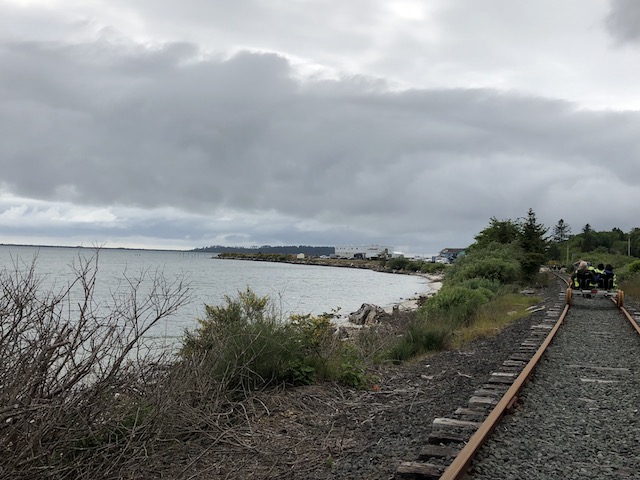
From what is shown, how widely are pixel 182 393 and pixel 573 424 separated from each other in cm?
448

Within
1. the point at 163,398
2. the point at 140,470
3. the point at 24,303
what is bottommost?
the point at 140,470

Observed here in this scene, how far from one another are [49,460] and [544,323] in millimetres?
14221

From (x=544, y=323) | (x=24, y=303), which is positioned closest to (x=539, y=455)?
(x=24, y=303)

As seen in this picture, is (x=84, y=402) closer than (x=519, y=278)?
Yes

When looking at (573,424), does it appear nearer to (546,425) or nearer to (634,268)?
(546,425)

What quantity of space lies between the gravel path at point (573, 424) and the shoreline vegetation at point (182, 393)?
1069 mm

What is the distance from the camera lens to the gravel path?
5.43 metres

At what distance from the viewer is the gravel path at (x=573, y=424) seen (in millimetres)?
5430

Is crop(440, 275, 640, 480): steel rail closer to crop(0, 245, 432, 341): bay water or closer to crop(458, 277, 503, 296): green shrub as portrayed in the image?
crop(0, 245, 432, 341): bay water

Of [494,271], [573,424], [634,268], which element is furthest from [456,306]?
[634,268]

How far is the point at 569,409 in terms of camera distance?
24.7 ft

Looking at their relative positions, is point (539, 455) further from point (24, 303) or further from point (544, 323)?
point (544, 323)

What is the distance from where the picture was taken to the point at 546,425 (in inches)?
267

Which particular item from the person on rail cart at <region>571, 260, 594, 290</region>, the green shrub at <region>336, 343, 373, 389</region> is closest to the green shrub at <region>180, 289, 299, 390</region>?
the green shrub at <region>336, 343, 373, 389</region>
